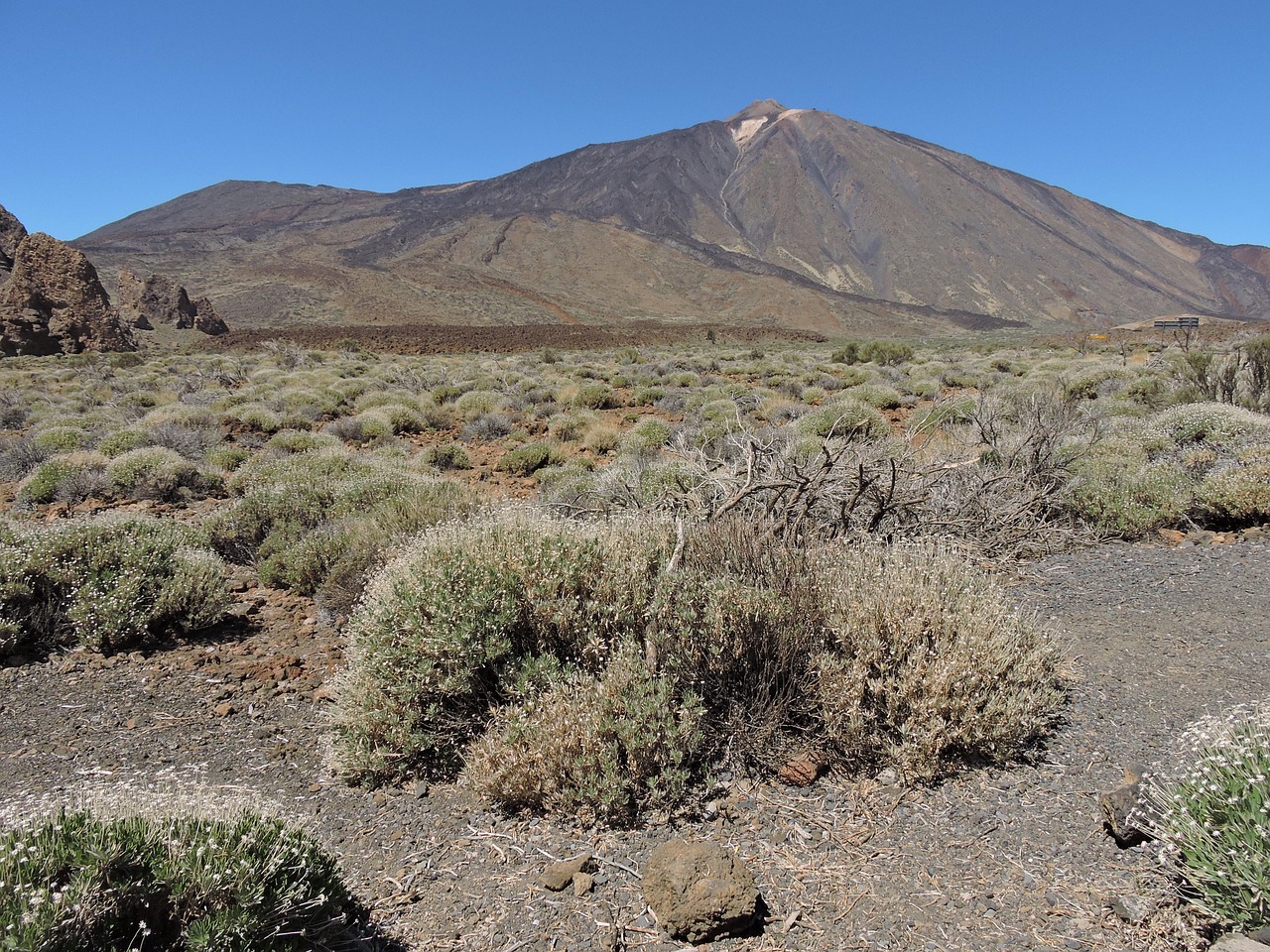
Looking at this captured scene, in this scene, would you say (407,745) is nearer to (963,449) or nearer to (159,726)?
(159,726)

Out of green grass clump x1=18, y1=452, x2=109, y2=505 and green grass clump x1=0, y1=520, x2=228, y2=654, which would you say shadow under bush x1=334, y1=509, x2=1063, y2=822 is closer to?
green grass clump x1=0, y1=520, x2=228, y2=654

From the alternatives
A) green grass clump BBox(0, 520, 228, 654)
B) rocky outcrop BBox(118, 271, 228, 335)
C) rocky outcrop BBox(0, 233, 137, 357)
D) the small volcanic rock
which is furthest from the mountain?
green grass clump BBox(0, 520, 228, 654)

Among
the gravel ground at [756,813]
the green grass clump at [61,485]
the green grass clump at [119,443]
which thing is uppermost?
the green grass clump at [119,443]

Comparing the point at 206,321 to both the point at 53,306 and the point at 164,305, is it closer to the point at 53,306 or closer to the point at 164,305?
the point at 164,305

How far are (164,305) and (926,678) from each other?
2131 inches

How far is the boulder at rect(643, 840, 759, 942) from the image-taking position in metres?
2.19

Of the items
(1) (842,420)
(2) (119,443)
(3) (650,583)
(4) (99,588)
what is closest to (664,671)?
(3) (650,583)

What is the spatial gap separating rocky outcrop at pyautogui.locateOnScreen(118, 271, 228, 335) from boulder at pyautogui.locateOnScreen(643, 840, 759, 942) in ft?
169

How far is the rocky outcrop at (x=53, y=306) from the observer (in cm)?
3278

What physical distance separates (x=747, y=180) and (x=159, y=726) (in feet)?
548

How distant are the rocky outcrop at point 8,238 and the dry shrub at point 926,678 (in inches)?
1893

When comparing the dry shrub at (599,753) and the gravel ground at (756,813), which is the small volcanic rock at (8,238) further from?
the dry shrub at (599,753)

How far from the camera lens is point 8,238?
39562mm

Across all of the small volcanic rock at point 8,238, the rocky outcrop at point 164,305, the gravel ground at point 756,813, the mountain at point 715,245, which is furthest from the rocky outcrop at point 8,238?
the gravel ground at point 756,813
